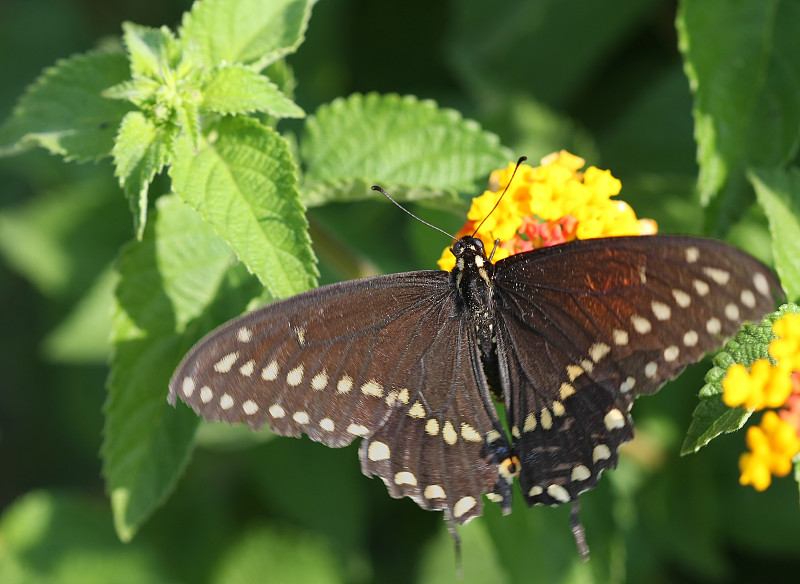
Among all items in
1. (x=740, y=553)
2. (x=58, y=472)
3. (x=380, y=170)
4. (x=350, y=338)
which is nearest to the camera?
(x=350, y=338)

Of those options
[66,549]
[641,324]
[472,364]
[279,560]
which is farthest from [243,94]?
[66,549]

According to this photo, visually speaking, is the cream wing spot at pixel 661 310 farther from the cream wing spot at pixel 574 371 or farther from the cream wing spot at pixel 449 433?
the cream wing spot at pixel 449 433

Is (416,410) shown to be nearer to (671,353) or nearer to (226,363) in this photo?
(226,363)

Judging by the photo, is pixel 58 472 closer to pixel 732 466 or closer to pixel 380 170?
pixel 380 170

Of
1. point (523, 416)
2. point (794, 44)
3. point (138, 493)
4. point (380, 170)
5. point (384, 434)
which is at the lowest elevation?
point (138, 493)

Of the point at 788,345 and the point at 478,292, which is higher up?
the point at 788,345

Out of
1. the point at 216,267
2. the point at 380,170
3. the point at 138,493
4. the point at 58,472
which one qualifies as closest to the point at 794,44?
the point at 380,170

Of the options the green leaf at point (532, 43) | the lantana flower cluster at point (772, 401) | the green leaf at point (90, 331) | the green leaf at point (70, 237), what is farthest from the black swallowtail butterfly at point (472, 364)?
the green leaf at point (70, 237)
